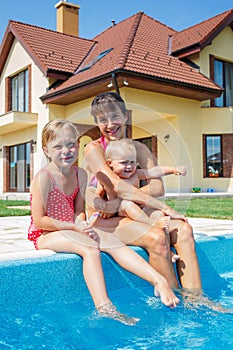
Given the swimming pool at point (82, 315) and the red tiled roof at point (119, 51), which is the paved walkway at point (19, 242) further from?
the red tiled roof at point (119, 51)

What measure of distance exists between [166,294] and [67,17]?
58.0ft

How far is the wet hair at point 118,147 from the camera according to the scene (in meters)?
2.58

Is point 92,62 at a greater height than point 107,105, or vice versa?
point 92,62

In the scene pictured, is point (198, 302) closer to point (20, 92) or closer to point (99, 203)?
point (99, 203)

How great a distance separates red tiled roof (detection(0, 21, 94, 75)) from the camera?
14.1 meters

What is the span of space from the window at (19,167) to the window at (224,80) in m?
7.43

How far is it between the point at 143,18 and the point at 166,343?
51.6ft

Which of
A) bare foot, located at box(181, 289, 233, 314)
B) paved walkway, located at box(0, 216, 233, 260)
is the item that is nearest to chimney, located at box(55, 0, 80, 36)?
paved walkway, located at box(0, 216, 233, 260)

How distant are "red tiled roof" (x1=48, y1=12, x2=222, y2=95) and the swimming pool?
8.49 meters

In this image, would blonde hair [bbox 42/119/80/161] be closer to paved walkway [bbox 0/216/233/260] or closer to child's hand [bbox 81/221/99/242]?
child's hand [bbox 81/221/99/242]

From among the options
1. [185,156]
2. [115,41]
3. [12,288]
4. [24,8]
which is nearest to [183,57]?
[115,41]

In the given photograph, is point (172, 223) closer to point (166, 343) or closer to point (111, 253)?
point (111, 253)

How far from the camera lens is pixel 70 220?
264cm

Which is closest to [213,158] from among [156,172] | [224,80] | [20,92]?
[224,80]
